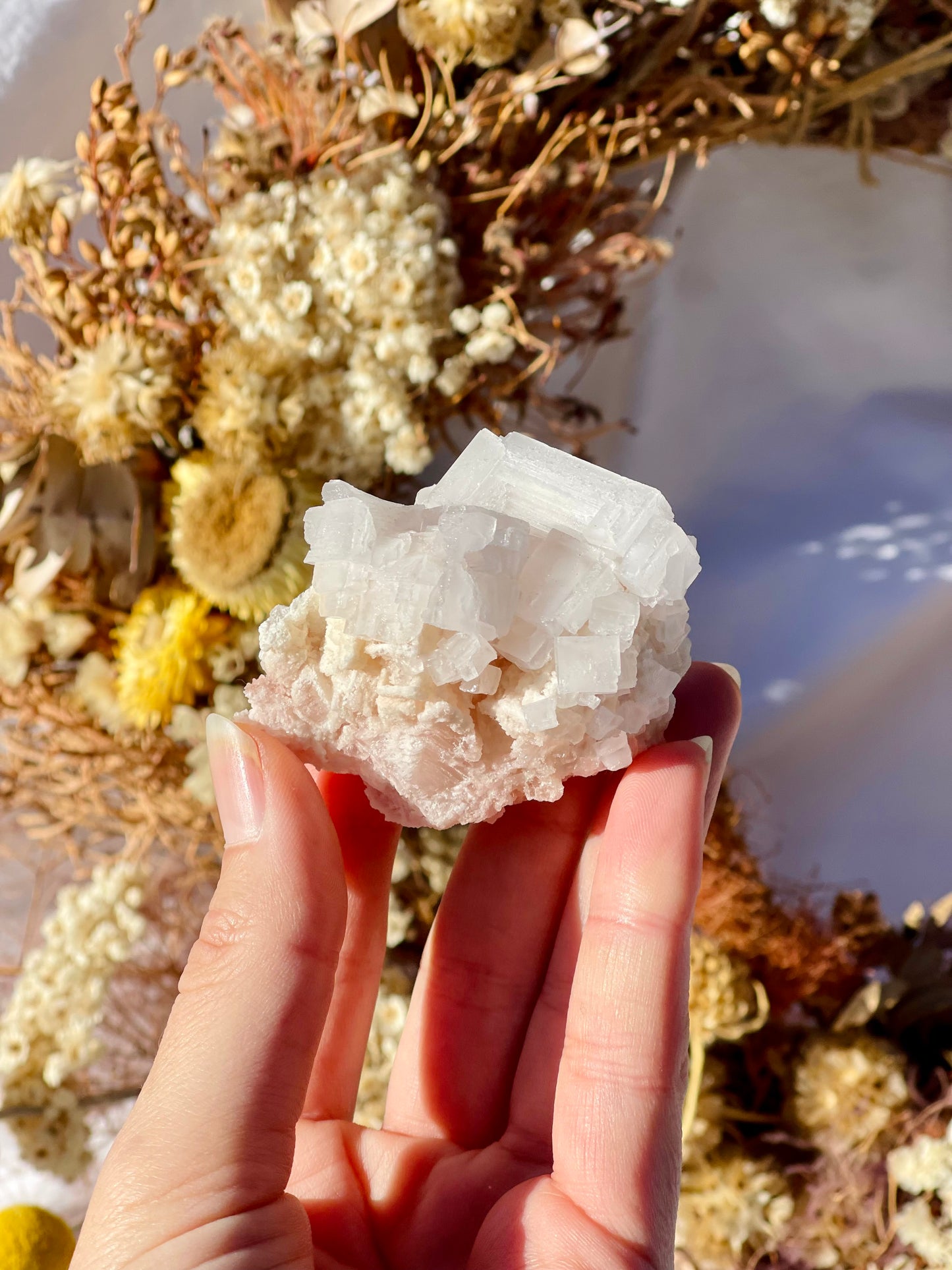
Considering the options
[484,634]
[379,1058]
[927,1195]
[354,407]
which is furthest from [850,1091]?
[354,407]

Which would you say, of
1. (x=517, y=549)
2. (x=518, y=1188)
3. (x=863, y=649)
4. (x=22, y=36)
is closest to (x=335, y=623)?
(x=517, y=549)

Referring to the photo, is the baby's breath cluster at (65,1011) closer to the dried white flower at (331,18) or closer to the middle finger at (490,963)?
the middle finger at (490,963)

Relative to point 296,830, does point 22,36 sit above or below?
above

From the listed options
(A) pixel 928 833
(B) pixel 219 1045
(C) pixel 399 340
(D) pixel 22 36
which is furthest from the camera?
(A) pixel 928 833

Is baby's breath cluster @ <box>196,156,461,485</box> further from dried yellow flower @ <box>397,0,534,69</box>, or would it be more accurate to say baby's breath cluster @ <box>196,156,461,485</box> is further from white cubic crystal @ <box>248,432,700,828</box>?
white cubic crystal @ <box>248,432,700,828</box>

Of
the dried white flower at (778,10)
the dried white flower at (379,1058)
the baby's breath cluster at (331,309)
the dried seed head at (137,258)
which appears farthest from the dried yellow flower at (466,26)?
the dried white flower at (379,1058)

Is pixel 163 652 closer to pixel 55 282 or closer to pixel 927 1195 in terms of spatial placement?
pixel 55 282

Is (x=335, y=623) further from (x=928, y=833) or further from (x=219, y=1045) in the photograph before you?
(x=928, y=833)


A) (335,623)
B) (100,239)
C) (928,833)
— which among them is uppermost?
(100,239)
